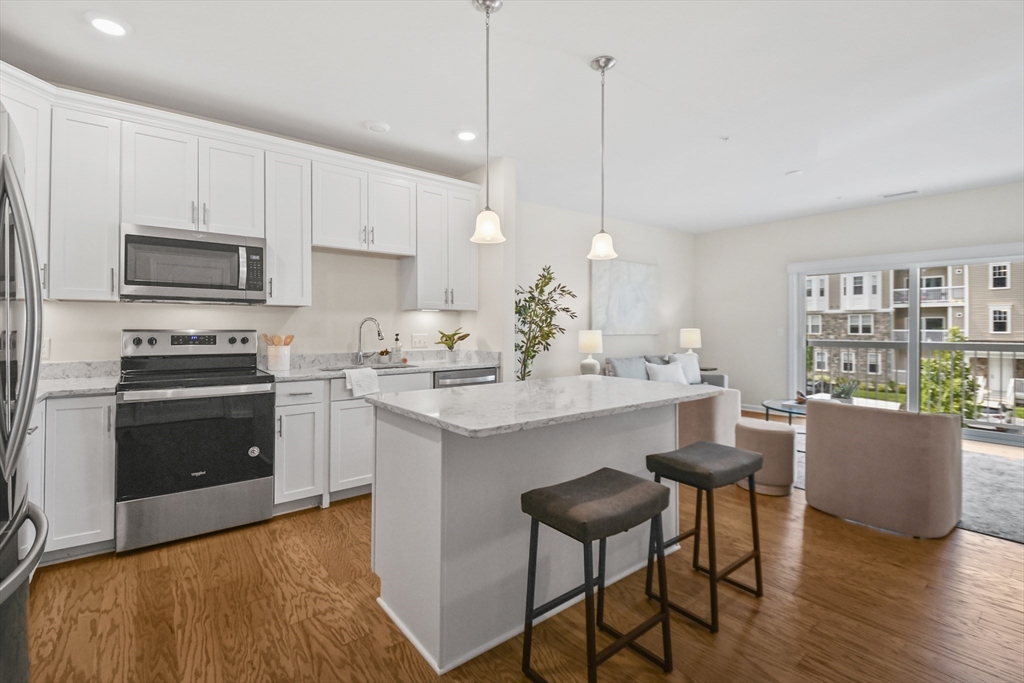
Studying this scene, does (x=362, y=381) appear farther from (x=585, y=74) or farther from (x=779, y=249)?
(x=779, y=249)

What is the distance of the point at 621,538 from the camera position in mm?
2342

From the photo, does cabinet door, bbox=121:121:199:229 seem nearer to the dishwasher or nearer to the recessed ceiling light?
the recessed ceiling light

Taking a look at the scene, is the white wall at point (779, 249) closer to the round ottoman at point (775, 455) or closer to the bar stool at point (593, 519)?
the round ottoman at point (775, 455)

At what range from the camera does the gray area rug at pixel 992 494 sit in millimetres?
2922

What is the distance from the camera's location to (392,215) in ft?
12.3

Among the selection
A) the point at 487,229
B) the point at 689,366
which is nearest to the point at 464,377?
the point at 487,229

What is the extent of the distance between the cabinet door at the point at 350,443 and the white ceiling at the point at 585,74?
2.01 m

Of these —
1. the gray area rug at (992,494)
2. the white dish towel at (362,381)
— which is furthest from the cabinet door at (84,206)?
the gray area rug at (992,494)

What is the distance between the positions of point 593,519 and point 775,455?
103 inches

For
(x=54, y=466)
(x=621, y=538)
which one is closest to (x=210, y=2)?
(x=54, y=466)

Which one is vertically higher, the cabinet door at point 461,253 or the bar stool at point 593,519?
the cabinet door at point 461,253

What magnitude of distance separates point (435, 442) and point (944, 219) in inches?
243

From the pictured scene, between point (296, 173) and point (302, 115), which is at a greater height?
point (302, 115)

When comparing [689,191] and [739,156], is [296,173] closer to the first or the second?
[739,156]
